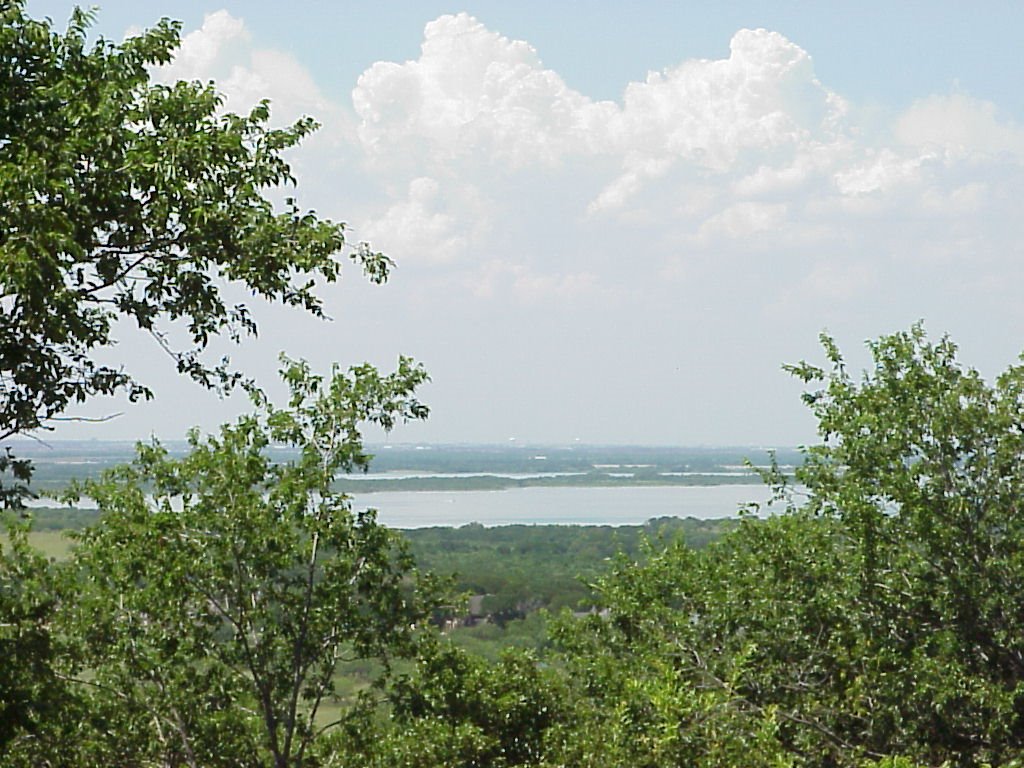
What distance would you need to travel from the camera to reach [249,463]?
11.2 metres

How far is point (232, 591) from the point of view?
37.6 feet

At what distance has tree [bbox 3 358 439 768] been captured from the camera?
36.6 feet

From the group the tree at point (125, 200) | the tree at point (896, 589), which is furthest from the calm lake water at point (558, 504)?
the tree at point (125, 200)

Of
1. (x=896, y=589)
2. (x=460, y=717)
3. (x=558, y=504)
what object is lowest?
→ (x=558, y=504)

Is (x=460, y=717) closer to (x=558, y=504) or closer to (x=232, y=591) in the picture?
(x=232, y=591)

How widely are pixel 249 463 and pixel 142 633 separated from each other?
1929 millimetres

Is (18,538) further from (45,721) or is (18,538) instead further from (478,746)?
(478,746)

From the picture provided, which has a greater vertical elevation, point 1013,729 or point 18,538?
point 18,538

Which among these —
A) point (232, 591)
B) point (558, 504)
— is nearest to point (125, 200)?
point (232, 591)

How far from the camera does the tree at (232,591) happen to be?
36.6 ft

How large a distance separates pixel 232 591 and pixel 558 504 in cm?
10541

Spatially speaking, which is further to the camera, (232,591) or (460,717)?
(460,717)

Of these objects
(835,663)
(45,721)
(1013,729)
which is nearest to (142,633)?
(45,721)

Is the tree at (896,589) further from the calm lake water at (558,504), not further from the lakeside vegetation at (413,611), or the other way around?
the calm lake water at (558,504)
